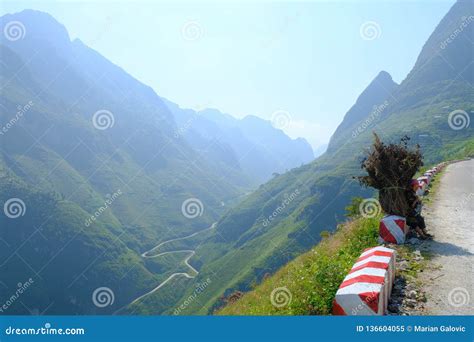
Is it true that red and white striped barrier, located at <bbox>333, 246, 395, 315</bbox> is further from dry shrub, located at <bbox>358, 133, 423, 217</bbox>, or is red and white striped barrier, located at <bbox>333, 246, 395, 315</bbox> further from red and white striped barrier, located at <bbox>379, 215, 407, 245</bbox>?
dry shrub, located at <bbox>358, 133, 423, 217</bbox>

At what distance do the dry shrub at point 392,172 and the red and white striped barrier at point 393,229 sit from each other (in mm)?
794

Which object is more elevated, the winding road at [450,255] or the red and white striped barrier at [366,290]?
the red and white striped barrier at [366,290]

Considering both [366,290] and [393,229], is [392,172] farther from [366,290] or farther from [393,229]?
[366,290]

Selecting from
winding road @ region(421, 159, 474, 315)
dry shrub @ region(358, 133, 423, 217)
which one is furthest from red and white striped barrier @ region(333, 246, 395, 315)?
dry shrub @ region(358, 133, 423, 217)

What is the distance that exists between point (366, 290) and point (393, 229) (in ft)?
20.5

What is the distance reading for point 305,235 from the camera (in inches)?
6959

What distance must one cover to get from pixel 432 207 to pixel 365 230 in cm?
747

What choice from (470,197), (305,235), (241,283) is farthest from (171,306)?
(470,197)

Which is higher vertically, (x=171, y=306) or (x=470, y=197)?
(x=470, y=197)

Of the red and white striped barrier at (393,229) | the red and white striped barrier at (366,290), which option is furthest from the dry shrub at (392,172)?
the red and white striped barrier at (366,290)

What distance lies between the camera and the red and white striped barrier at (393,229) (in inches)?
520

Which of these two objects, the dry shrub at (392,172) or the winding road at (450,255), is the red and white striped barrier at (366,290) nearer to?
the winding road at (450,255)

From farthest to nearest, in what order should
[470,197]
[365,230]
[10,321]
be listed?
1. [470,197]
2. [365,230]
3. [10,321]

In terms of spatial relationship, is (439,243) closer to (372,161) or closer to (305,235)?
(372,161)
